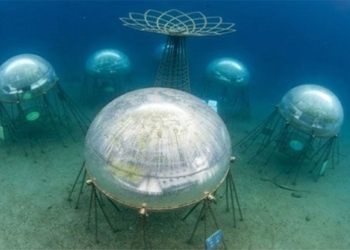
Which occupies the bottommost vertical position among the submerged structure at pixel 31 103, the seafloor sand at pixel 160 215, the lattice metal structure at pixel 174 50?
the seafloor sand at pixel 160 215

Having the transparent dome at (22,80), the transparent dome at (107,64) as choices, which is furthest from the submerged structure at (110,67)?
the transparent dome at (22,80)

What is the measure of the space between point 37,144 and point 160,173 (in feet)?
33.9

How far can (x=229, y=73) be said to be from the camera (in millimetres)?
17969

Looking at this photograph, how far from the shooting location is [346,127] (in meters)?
23.0

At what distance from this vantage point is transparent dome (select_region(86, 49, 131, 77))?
17859mm

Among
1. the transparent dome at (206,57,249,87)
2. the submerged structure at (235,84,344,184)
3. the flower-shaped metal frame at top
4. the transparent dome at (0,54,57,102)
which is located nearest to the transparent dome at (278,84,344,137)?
the submerged structure at (235,84,344,184)

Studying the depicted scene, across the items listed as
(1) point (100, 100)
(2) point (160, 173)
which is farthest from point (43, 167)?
(2) point (160, 173)

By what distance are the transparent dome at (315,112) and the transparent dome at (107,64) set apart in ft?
30.5

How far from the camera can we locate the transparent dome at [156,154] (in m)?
8.89

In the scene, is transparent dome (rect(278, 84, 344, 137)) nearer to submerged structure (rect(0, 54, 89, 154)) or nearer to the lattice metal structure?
the lattice metal structure

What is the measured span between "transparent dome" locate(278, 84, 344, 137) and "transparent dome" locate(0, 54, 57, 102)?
11449 mm

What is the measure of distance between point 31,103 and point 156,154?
14.9 meters

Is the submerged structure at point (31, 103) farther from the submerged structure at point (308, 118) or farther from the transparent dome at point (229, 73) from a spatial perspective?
the submerged structure at point (308, 118)

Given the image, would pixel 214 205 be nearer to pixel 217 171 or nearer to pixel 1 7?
pixel 217 171
